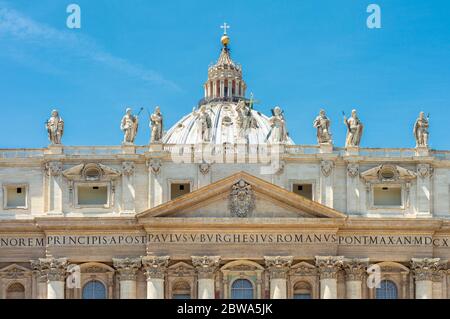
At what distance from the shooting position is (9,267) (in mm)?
86375

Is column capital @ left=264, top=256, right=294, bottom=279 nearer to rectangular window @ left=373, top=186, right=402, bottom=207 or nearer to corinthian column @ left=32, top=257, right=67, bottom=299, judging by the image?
rectangular window @ left=373, top=186, right=402, bottom=207

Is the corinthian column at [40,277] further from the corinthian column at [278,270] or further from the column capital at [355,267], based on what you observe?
the column capital at [355,267]

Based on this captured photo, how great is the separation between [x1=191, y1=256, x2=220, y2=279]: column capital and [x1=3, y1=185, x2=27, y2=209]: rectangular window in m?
10.1

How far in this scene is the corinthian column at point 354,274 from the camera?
85875 millimetres

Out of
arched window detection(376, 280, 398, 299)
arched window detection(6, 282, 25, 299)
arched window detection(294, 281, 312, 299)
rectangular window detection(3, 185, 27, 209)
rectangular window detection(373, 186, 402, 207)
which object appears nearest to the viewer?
arched window detection(294, 281, 312, 299)

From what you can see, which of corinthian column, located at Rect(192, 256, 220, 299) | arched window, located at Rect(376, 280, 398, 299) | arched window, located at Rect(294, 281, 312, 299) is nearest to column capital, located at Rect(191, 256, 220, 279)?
corinthian column, located at Rect(192, 256, 220, 299)

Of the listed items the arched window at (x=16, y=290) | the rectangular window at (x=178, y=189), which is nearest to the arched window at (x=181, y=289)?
the rectangular window at (x=178, y=189)

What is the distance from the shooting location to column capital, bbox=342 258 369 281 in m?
85.9

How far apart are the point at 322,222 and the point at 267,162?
4768 millimetres

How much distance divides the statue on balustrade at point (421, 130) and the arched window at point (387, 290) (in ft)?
25.6

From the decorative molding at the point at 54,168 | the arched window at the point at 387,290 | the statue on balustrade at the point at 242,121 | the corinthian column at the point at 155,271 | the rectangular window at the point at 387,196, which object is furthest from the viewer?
the statue on balustrade at the point at 242,121
